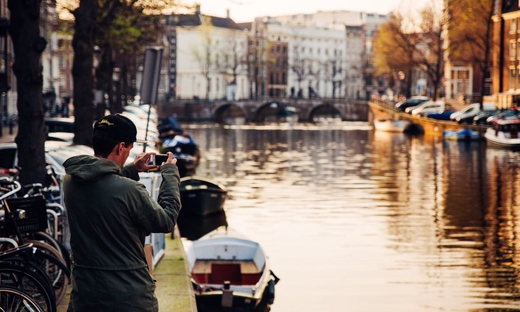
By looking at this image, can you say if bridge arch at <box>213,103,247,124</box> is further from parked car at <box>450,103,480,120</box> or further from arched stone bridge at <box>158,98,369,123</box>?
parked car at <box>450,103,480,120</box>

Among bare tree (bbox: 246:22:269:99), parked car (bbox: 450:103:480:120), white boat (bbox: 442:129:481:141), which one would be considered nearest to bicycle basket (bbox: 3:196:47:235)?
white boat (bbox: 442:129:481:141)

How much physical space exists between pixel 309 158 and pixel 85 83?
85.8 feet

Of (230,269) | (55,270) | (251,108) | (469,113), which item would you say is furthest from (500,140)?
(251,108)

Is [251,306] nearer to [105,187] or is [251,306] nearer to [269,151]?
[105,187]

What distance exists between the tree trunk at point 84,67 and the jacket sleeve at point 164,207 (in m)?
15.3

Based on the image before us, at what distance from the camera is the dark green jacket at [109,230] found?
5.03 m

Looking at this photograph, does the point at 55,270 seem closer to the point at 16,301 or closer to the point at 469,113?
the point at 16,301

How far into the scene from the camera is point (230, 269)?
1494 cm

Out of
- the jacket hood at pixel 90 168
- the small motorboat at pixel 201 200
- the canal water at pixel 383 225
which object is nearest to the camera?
the jacket hood at pixel 90 168

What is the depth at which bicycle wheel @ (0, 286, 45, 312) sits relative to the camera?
6090 mm

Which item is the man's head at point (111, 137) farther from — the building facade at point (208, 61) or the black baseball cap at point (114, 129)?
the building facade at point (208, 61)

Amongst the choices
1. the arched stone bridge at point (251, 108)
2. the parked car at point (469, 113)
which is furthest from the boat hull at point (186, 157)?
the arched stone bridge at point (251, 108)

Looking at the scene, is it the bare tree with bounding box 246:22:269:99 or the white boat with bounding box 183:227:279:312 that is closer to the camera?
the white boat with bounding box 183:227:279:312

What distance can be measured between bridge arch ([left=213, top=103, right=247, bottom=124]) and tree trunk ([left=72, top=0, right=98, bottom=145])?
271ft
